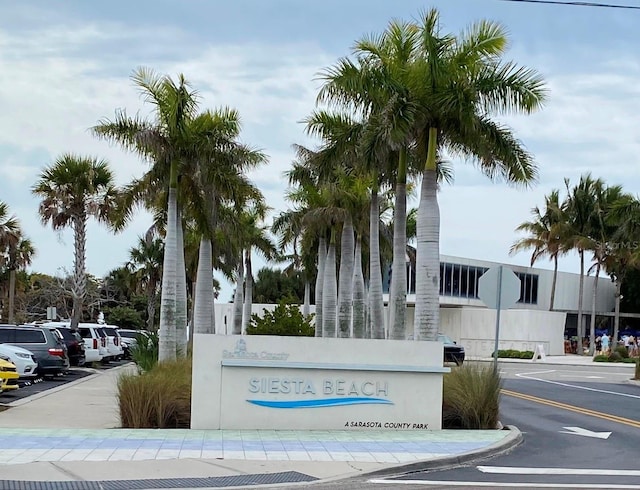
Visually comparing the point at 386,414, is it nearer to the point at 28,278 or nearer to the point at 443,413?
the point at 443,413

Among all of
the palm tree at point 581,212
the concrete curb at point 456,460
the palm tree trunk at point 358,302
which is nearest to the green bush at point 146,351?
the palm tree trunk at point 358,302

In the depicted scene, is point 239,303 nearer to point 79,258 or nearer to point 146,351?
point 79,258

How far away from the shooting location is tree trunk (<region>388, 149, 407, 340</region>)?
2517cm

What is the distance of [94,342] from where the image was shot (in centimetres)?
3806

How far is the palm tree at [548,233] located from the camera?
63.8 metres

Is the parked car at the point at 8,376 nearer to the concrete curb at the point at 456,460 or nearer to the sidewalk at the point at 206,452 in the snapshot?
the sidewalk at the point at 206,452

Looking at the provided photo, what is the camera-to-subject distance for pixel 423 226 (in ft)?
67.9

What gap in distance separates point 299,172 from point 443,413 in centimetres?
2189

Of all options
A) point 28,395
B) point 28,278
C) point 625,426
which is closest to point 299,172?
point 28,395

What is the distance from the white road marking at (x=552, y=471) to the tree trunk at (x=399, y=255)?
12776mm

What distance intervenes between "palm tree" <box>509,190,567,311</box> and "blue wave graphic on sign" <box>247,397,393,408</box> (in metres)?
49.3

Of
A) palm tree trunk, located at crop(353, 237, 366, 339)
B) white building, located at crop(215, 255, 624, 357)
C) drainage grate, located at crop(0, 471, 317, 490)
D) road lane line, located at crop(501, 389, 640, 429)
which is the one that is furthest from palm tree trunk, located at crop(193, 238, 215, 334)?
white building, located at crop(215, 255, 624, 357)

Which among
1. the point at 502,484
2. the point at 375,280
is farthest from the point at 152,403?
the point at 375,280

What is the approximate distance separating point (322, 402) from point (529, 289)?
61542 mm
